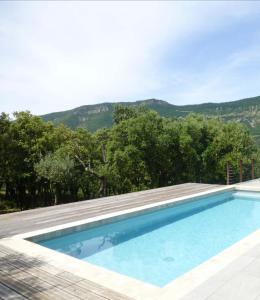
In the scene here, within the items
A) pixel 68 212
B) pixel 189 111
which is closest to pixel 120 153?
pixel 68 212

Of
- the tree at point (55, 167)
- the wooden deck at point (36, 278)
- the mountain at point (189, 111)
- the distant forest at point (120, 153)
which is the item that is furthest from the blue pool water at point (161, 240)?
the mountain at point (189, 111)

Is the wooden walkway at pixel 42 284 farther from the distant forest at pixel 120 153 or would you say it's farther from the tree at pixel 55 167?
the tree at pixel 55 167

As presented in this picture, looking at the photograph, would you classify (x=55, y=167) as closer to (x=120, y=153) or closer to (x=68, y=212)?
(x=120, y=153)

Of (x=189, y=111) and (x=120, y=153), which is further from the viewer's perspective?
(x=189, y=111)

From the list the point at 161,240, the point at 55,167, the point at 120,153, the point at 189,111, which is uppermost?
the point at 189,111

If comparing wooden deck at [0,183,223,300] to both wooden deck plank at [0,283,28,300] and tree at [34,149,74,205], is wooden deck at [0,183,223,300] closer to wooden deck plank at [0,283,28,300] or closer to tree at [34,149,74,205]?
wooden deck plank at [0,283,28,300]

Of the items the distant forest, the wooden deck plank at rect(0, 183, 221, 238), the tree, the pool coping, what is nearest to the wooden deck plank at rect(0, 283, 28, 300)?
the pool coping

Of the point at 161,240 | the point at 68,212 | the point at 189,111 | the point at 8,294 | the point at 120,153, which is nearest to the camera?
the point at 8,294

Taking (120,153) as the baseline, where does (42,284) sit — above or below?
below

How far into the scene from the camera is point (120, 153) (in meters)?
16.8

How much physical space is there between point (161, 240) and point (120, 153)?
10.1 metres

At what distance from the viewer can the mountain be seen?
5556 cm

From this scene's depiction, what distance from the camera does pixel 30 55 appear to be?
41.4 ft

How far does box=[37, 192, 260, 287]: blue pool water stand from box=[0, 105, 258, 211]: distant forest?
8.13m
